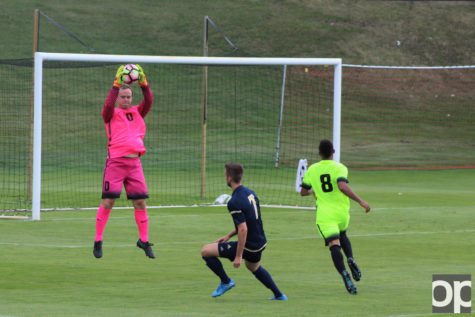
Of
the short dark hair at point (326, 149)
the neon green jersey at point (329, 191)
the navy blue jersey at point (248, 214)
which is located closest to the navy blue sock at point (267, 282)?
the navy blue jersey at point (248, 214)

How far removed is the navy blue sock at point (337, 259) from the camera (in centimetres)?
1098

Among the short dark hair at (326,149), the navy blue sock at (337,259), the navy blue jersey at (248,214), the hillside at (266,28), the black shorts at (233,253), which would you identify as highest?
the hillside at (266,28)

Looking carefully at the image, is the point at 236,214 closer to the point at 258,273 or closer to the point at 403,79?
the point at 258,273

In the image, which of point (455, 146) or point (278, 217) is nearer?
point (278, 217)

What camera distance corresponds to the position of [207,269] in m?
12.6

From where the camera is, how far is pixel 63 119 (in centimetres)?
4356

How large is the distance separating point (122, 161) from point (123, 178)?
0.79ft

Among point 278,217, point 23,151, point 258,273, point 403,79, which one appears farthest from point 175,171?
point 403,79

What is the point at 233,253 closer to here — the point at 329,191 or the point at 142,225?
the point at 329,191

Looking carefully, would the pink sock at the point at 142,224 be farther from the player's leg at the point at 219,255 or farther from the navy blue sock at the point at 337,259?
the navy blue sock at the point at 337,259

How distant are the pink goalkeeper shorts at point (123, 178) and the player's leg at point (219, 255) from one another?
3.02m

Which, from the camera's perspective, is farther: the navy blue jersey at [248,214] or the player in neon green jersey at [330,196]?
the player in neon green jersey at [330,196]

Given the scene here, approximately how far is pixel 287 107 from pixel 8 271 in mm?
33580

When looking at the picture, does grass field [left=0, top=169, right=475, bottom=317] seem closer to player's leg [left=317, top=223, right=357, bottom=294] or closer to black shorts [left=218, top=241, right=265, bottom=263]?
player's leg [left=317, top=223, right=357, bottom=294]
